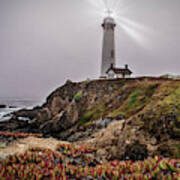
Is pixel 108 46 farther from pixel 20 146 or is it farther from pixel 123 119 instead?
pixel 20 146

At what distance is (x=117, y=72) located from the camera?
106 feet

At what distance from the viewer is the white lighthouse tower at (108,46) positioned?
34938mm

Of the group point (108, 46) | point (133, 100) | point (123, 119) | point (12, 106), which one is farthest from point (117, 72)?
point (12, 106)

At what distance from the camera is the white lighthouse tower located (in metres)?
34.9

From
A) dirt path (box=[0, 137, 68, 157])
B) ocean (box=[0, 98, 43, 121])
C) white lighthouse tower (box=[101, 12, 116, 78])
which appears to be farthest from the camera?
white lighthouse tower (box=[101, 12, 116, 78])

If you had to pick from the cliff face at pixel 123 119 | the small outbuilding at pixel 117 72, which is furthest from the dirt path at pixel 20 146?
the small outbuilding at pixel 117 72

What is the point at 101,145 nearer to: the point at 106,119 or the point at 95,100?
the point at 106,119

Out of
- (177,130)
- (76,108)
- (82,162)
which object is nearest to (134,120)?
(177,130)

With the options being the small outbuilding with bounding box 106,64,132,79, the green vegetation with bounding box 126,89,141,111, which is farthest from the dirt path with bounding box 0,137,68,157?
the small outbuilding with bounding box 106,64,132,79

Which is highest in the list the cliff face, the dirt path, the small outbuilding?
the small outbuilding

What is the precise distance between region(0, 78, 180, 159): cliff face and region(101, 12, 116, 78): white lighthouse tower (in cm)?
1119

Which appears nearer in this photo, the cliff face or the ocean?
the cliff face

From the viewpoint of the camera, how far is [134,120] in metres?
8.75

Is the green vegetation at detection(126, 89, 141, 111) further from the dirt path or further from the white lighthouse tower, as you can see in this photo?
the white lighthouse tower
